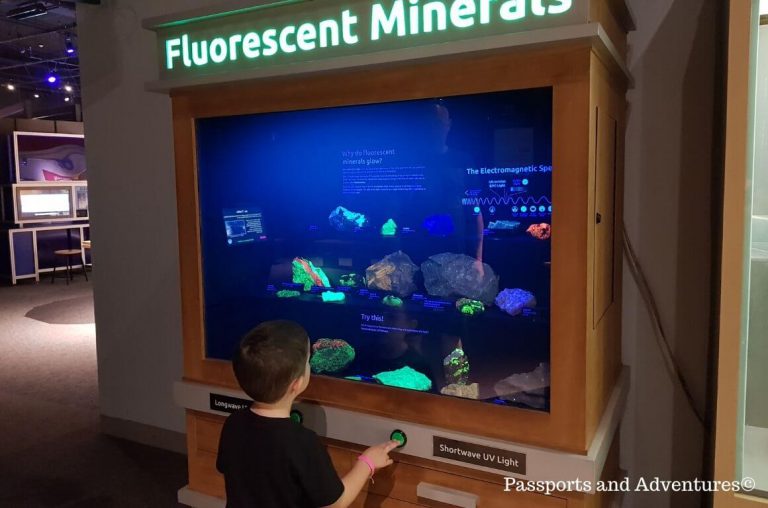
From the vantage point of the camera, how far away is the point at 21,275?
1041cm

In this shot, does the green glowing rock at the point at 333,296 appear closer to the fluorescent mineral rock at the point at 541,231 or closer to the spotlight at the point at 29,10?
the fluorescent mineral rock at the point at 541,231

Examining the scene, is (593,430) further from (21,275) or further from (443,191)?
(21,275)

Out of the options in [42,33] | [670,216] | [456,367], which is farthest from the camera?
[42,33]

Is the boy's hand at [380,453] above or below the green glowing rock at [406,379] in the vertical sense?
below

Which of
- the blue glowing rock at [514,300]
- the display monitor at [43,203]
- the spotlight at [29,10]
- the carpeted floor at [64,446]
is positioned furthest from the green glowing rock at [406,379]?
the display monitor at [43,203]

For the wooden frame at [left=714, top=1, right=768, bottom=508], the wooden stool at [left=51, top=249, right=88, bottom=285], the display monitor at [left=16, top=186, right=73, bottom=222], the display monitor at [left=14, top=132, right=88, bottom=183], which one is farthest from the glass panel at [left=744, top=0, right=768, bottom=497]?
the display monitor at [left=14, top=132, right=88, bottom=183]

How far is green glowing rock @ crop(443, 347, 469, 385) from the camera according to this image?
188cm

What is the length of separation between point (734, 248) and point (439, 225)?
814 millimetres

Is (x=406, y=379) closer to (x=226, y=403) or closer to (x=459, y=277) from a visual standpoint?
(x=459, y=277)

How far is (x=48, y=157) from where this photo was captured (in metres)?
11.7

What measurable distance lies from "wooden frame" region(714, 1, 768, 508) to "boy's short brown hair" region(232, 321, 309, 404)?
116cm

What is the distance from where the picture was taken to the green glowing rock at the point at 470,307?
6.06ft

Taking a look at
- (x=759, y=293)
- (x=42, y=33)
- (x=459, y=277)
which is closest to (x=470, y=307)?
(x=459, y=277)

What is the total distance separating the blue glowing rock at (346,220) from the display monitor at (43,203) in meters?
10.4
